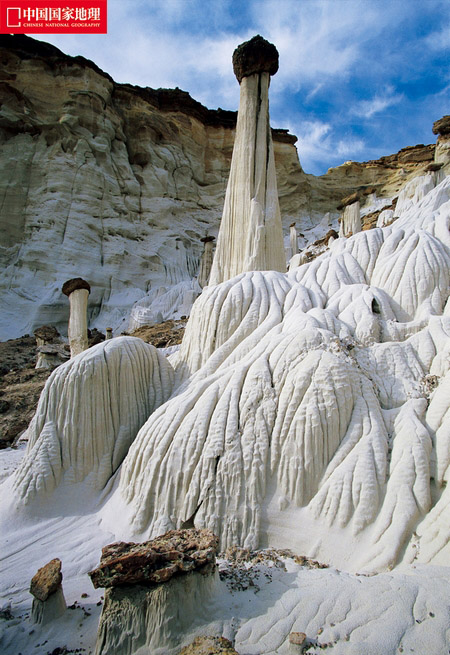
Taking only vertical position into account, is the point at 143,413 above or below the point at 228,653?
above

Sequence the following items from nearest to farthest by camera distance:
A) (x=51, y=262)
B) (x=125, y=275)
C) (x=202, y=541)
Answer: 1. (x=202, y=541)
2. (x=51, y=262)
3. (x=125, y=275)

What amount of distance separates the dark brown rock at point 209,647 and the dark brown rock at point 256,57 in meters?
13.0

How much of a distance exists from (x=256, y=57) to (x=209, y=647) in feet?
43.1

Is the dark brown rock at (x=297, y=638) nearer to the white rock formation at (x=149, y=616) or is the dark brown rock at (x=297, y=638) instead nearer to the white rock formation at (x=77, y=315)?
the white rock formation at (x=149, y=616)

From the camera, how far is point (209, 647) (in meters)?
1.88

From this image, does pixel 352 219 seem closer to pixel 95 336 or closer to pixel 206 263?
pixel 206 263

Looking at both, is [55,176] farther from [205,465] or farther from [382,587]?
[382,587]

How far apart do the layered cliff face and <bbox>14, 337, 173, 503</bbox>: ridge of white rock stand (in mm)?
14028

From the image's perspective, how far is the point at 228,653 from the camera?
1794 mm

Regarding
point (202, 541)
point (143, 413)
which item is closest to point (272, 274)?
point (143, 413)

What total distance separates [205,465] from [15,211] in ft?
75.2

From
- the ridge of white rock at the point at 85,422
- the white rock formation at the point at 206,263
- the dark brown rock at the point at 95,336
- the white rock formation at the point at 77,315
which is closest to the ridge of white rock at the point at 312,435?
the ridge of white rock at the point at 85,422

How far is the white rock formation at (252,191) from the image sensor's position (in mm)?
10188

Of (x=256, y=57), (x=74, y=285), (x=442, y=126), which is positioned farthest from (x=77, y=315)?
(x=442, y=126)
